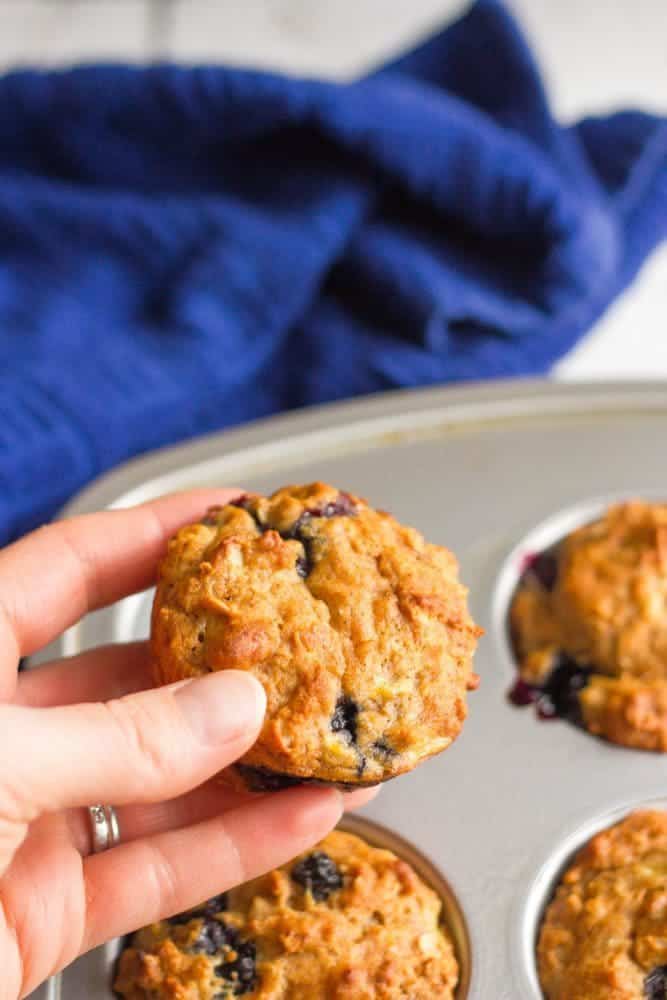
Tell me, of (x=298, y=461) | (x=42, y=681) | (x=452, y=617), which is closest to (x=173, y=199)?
(x=298, y=461)

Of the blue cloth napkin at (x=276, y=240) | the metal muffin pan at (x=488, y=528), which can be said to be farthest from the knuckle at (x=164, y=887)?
the blue cloth napkin at (x=276, y=240)

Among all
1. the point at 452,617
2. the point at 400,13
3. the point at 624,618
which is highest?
the point at 400,13

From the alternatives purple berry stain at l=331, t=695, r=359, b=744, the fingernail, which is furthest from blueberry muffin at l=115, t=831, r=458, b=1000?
the fingernail

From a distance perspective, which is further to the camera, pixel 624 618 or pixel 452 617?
pixel 624 618

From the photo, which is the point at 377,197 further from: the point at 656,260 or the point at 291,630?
the point at 291,630

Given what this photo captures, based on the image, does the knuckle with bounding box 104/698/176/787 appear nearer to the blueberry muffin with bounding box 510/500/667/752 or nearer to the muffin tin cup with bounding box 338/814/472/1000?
the muffin tin cup with bounding box 338/814/472/1000

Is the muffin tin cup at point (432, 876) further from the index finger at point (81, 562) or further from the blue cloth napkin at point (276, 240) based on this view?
the blue cloth napkin at point (276, 240)
